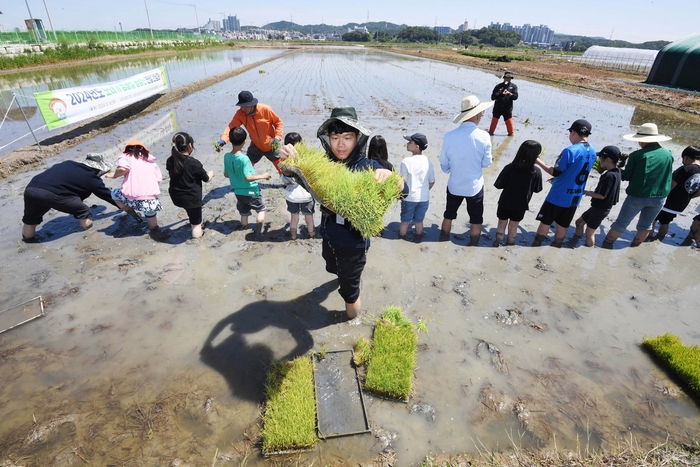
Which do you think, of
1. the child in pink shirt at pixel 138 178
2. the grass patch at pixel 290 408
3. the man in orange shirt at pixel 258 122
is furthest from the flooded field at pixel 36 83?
the grass patch at pixel 290 408

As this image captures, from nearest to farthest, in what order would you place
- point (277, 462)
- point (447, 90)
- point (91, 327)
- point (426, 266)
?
1. point (277, 462)
2. point (91, 327)
3. point (426, 266)
4. point (447, 90)

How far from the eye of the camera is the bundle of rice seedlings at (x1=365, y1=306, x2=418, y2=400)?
286 cm

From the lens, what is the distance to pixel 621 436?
8.58 ft

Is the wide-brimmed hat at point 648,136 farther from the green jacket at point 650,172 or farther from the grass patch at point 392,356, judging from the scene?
the grass patch at point 392,356

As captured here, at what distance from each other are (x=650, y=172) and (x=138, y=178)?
7152mm

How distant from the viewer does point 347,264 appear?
Answer: 3.11m

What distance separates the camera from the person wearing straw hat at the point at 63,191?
15.1ft

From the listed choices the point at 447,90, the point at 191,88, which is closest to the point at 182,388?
the point at 191,88

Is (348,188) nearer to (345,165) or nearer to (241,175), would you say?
(345,165)

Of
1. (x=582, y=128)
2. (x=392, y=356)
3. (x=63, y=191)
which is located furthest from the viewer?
(x=63, y=191)

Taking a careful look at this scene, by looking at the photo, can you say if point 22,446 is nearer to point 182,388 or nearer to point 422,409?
point 182,388

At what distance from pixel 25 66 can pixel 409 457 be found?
32465mm

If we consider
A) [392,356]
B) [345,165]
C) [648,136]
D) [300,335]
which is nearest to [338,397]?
[392,356]

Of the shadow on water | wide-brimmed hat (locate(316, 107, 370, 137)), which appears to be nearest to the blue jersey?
wide-brimmed hat (locate(316, 107, 370, 137))
